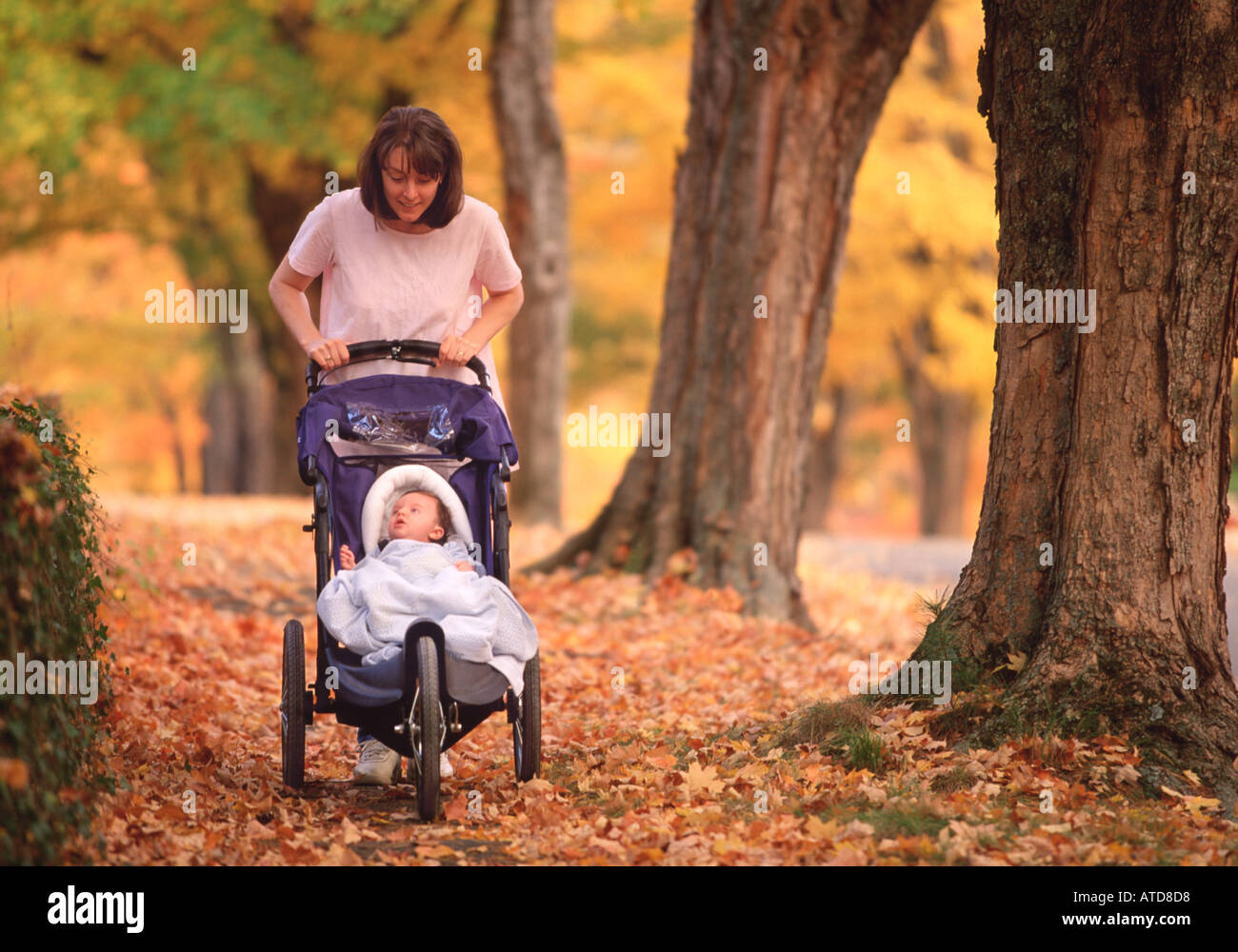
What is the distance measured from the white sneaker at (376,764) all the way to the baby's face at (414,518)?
2.69ft

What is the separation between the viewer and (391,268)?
493cm

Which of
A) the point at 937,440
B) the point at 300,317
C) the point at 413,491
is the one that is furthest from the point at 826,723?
the point at 937,440

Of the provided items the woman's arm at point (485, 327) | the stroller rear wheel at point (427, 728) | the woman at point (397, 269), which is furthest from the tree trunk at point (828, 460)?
the stroller rear wheel at point (427, 728)

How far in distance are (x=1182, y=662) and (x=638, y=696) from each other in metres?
2.90

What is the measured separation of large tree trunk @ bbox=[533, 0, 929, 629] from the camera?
880cm

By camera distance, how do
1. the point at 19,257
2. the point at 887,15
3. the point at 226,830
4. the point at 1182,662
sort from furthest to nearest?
the point at 19,257
the point at 887,15
the point at 1182,662
the point at 226,830

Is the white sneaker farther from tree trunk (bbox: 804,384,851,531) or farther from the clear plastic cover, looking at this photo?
tree trunk (bbox: 804,384,851,531)

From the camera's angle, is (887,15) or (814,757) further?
(887,15)

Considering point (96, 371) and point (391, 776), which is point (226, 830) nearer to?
point (391, 776)

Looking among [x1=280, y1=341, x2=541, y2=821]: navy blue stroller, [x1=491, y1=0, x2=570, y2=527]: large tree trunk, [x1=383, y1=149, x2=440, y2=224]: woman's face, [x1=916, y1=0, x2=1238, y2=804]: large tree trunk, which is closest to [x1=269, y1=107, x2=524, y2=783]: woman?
[x1=383, y1=149, x2=440, y2=224]: woman's face

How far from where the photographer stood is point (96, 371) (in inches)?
1097

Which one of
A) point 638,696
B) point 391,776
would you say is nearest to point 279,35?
point 638,696

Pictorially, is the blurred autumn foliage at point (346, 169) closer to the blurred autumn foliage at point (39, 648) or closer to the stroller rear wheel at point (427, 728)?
the blurred autumn foliage at point (39, 648)

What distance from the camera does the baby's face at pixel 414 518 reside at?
4691 millimetres
